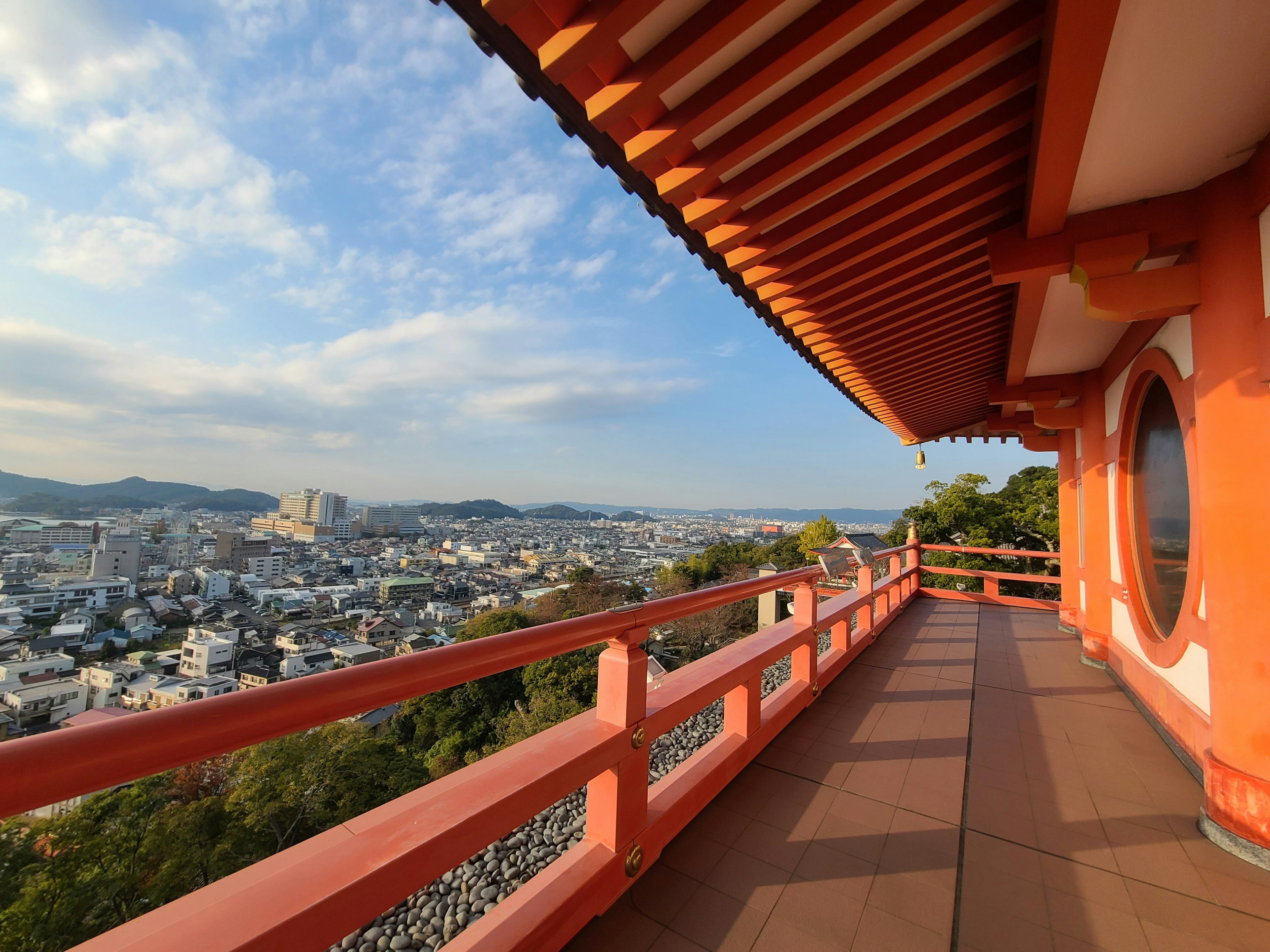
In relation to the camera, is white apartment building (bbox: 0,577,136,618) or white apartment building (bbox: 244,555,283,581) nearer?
white apartment building (bbox: 0,577,136,618)

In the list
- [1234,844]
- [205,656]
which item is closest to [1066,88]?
[1234,844]

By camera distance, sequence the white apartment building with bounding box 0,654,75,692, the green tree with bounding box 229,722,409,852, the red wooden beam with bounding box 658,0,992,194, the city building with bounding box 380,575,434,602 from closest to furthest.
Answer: the red wooden beam with bounding box 658,0,992,194 → the white apartment building with bounding box 0,654,75,692 → the green tree with bounding box 229,722,409,852 → the city building with bounding box 380,575,434,602

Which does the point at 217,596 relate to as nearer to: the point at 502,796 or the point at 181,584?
the point at 181,584

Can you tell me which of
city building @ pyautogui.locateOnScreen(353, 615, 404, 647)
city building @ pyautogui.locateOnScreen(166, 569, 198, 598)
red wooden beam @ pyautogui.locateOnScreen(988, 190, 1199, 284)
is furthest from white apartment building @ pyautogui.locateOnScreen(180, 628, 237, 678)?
red wooden beam @ pyautogui.locateOnScreen(988, 190, 1199, 284)

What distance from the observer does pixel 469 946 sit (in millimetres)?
1238

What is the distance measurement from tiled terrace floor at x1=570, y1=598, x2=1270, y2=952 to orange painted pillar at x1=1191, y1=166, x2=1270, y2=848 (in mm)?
330

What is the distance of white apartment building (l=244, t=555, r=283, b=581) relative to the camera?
17.2m

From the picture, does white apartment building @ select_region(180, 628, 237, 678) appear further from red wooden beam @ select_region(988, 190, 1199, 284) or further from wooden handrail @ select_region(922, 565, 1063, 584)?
red wooden beam @ select_region(988, 190, 1199, 284)

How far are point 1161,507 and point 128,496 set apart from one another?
28377mm

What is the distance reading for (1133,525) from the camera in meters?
3.80

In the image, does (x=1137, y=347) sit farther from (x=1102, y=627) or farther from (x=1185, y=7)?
(x=1185, y=7)

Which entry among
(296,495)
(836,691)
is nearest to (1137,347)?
(836,691)

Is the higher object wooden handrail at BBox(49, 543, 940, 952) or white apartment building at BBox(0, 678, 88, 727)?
wooden handrail at BBox(49, 543, 940, 952)

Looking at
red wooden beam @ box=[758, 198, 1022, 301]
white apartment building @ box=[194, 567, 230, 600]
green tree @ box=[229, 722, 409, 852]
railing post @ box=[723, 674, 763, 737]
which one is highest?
red wooden beam @ box=[758, 198, 1022, 301]
